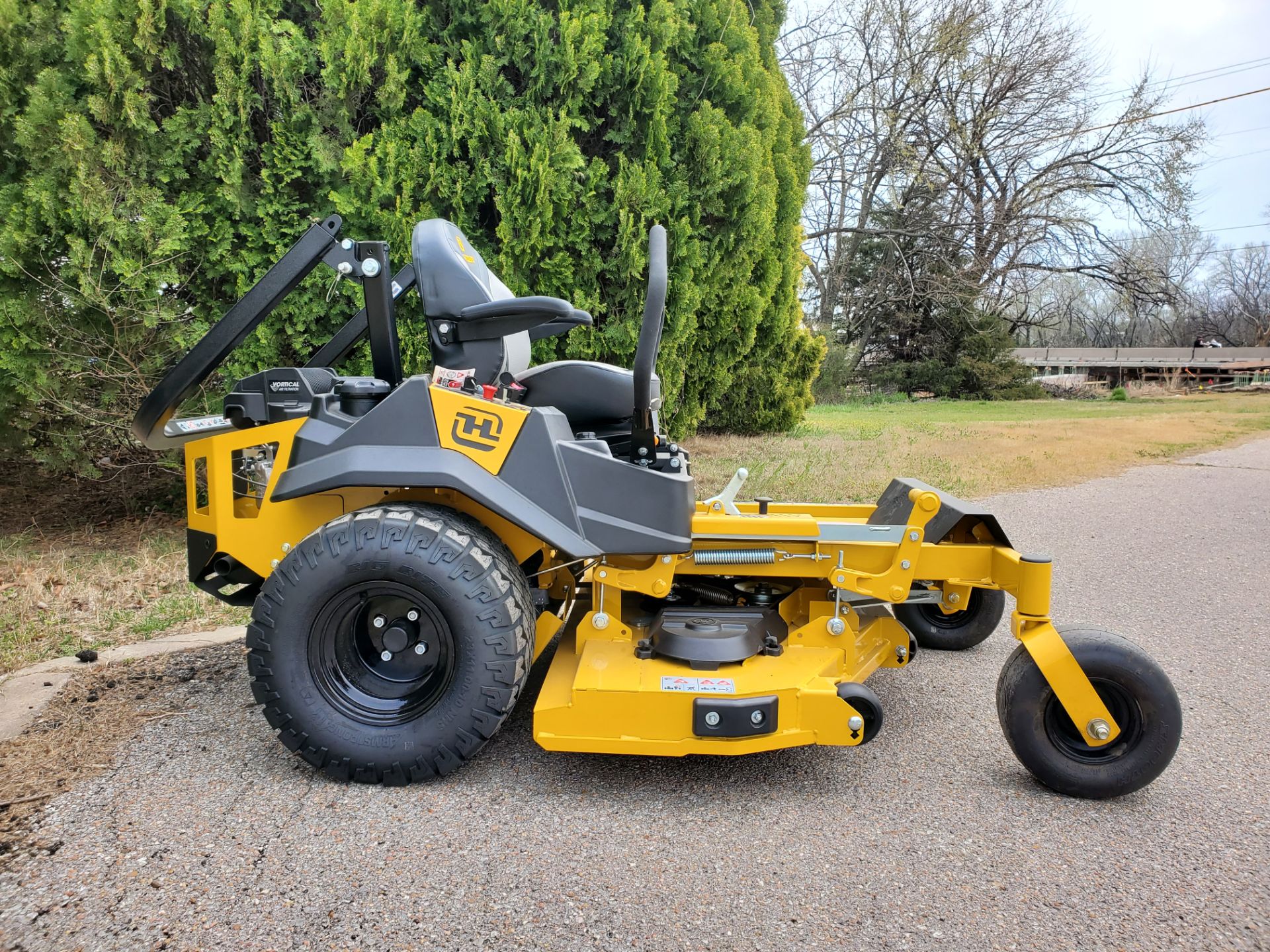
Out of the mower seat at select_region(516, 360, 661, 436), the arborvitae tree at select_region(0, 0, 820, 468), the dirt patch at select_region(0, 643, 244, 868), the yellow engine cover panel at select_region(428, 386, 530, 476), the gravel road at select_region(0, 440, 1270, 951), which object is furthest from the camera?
the arborvitae tree at select_region(0, 0, 820, 468)

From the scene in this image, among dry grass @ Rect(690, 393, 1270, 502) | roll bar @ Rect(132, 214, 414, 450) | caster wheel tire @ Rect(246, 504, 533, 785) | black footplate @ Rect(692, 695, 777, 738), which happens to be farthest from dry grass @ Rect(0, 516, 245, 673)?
dry grass @ Rect(690, 393, 1270, 502)

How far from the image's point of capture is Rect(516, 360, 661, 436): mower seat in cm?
330

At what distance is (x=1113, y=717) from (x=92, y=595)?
4655 millimetres

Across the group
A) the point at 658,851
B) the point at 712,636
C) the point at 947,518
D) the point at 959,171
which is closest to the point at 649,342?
the point at 712,636

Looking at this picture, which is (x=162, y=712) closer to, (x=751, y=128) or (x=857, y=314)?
(x=751, y=128)

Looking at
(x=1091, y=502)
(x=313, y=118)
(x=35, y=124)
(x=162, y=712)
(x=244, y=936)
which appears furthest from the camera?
(x=1091, y=502)

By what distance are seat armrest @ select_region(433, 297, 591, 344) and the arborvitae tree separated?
2.83 meters

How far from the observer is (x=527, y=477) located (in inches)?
101

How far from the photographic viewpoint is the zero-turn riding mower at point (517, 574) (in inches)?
96.7

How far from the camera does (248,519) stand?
9.21 ft

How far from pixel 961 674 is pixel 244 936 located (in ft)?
9.04

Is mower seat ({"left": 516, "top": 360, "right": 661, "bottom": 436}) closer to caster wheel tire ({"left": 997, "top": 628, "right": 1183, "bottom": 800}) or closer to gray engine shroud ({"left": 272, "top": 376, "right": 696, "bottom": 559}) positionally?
gray engine shroud ({"left": 272, "top": 376, "right": 696, "bottom": 559})

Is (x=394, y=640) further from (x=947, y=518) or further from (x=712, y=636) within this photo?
(x=947, y=518)

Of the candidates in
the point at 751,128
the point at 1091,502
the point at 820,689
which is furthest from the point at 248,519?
the point at 1091,502
